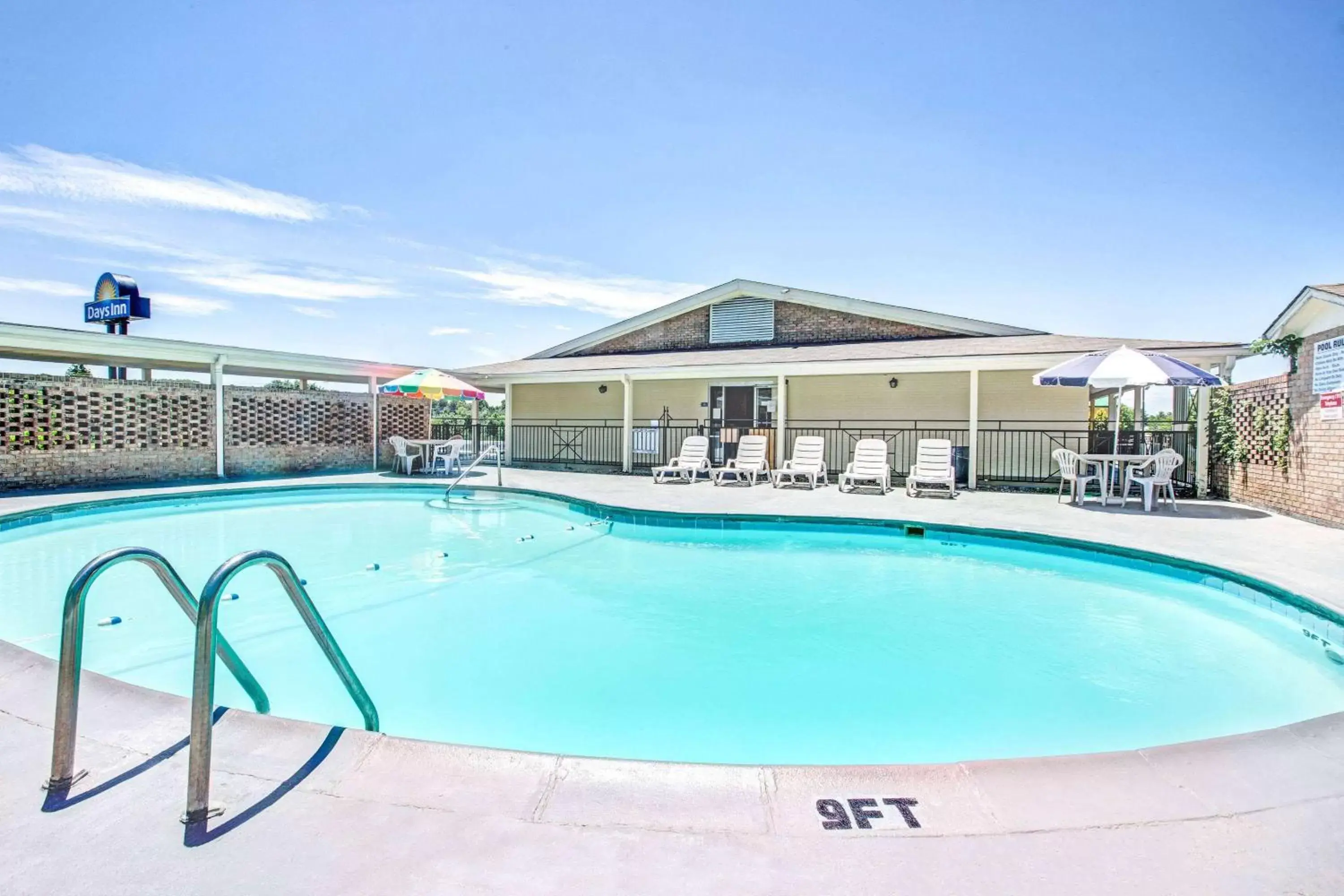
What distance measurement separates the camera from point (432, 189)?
1389 cm

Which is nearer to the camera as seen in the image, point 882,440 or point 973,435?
point 973,435

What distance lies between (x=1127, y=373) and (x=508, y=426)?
43.2 feet

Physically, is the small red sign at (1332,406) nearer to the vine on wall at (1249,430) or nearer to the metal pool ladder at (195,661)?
the vine on wall at (1249,430)

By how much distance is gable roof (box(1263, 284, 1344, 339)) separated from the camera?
7.88m

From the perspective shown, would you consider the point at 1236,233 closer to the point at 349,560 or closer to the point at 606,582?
the point at 606,582

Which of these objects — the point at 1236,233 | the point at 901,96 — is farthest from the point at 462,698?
the point at 1236,233

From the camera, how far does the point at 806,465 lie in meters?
12.2

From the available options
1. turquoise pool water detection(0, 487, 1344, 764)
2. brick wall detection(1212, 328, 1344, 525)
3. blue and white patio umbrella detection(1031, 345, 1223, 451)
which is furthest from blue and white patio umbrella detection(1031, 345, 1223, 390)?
turquoise pool water detection(0, 487, 1344, 764)

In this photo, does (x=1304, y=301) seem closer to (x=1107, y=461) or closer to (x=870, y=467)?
(x=1107, y=461)

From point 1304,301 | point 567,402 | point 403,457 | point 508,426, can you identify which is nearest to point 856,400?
point 1304,301

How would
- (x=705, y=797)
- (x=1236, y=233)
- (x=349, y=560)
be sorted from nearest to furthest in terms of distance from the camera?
(x=705, y=797)
(x=349, y=560)
(x=1236, y=233)

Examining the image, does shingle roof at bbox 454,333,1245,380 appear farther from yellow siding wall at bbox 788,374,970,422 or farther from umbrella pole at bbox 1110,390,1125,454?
umbrella pole at bbox 1110,390,1125,454

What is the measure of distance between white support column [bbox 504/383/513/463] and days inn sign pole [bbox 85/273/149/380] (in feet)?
32.5

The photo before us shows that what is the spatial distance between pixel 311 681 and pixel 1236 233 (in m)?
17.5
